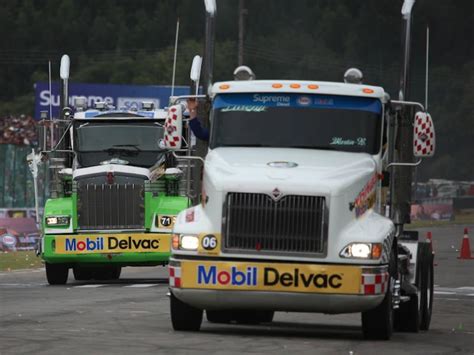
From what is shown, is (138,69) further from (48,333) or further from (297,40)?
(48,333)

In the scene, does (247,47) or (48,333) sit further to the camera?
(247,47)

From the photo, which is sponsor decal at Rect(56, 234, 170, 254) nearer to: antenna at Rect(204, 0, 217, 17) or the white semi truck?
antenna at Rect(204, 0, 217, 17)

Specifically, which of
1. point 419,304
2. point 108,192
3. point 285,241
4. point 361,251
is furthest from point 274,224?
point 108,192

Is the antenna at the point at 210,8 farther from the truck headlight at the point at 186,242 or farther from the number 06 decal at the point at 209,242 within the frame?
the number 06 decal at the point at 209,242

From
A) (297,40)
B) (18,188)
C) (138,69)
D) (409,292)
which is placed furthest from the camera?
(138,69)

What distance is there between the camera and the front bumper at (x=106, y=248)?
25453mm

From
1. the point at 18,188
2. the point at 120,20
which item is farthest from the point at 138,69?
the point at 18,188

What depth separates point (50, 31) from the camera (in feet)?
347

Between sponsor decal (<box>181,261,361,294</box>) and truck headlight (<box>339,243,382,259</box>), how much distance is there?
126 mm

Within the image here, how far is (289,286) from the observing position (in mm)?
14609

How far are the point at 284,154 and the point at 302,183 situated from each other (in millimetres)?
901

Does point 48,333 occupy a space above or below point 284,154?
below

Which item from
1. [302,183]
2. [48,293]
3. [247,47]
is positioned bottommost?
[48,293]

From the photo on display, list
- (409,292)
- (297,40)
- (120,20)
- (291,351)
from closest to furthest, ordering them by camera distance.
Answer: (291,351)
(409,292)
(297,40)
(120,20)
